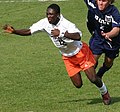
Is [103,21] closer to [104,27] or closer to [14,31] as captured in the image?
[104,27]

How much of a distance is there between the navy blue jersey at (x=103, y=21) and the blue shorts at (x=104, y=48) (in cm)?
2

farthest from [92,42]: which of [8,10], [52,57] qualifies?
[8,10]

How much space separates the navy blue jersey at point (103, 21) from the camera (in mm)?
9742

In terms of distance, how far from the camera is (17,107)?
9.72m

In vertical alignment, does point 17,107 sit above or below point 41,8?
above

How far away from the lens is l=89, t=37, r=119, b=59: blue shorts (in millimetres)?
10367

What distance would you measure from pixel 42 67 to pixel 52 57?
4.33ft

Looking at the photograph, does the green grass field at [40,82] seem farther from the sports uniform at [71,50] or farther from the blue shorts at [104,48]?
the blue shorts at [104,48]

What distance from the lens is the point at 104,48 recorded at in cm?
1043

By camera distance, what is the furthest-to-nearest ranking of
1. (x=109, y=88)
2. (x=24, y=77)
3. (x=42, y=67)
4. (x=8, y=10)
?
(x=8, y=10), (x=42, y=67), (x=24, y=77), (x=109, y=88)

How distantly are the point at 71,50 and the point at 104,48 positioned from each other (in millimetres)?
921

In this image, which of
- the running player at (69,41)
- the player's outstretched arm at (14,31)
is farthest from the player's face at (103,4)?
the player's outstretched arm at (14,31)

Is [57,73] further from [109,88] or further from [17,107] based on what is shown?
[17,107]

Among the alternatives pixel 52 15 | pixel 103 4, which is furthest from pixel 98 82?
pixel 52 15
